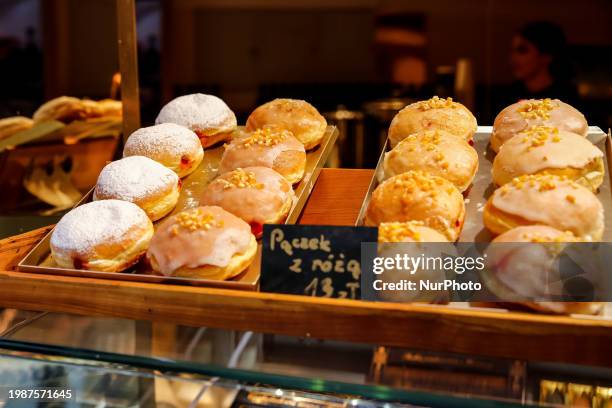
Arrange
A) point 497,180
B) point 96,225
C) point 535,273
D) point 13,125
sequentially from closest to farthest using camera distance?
1. point 535,273
2. point 96,225
3. point 497,180
4. point 13,125

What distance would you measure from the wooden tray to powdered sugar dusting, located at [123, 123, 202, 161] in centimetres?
9

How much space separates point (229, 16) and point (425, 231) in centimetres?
356

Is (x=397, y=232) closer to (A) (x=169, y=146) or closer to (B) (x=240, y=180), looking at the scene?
(B) (x=240, y=180)

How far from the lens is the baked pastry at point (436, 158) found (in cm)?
164

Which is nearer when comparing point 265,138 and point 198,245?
point 198,245

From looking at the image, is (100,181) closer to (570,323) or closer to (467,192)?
(467,192)

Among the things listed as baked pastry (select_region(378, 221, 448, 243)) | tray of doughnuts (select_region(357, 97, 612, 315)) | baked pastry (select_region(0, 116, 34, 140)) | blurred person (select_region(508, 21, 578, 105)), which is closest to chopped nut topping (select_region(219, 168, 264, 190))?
tray of doughnuts (select_region(357, 97, 612, 315))

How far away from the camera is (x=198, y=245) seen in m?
1.38

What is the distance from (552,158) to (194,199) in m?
0.96

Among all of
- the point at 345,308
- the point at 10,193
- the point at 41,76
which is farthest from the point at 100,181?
the point at 41,76

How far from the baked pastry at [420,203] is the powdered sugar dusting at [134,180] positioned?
580mm

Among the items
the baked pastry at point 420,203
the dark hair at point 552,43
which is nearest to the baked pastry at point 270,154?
the baked pastry at point 420,203

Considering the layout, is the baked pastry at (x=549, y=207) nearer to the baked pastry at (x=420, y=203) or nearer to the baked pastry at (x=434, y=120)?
the baked pastry at (x=420, y=203)

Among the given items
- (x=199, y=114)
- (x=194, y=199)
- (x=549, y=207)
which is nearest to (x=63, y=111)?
(x=199, y=114)
